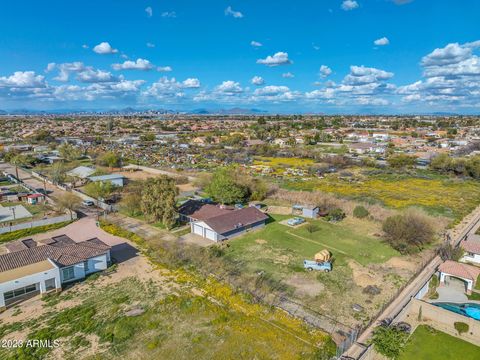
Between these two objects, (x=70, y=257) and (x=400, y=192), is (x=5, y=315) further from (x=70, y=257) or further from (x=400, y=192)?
(x=400, y=192)

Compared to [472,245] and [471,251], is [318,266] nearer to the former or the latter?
[471,251]

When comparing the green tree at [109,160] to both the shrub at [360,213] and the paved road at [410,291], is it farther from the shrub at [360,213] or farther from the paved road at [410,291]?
the paved road at [410,291]

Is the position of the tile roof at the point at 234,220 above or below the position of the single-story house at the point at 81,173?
below

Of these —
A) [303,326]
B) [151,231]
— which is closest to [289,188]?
[151,231]

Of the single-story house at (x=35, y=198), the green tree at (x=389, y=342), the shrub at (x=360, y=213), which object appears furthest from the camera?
the single-story house at (x=35, y=198)

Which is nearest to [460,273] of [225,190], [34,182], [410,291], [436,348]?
[410,291]

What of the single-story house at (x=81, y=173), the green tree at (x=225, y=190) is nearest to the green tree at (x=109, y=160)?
the single-story house at (x=81, y=173)
